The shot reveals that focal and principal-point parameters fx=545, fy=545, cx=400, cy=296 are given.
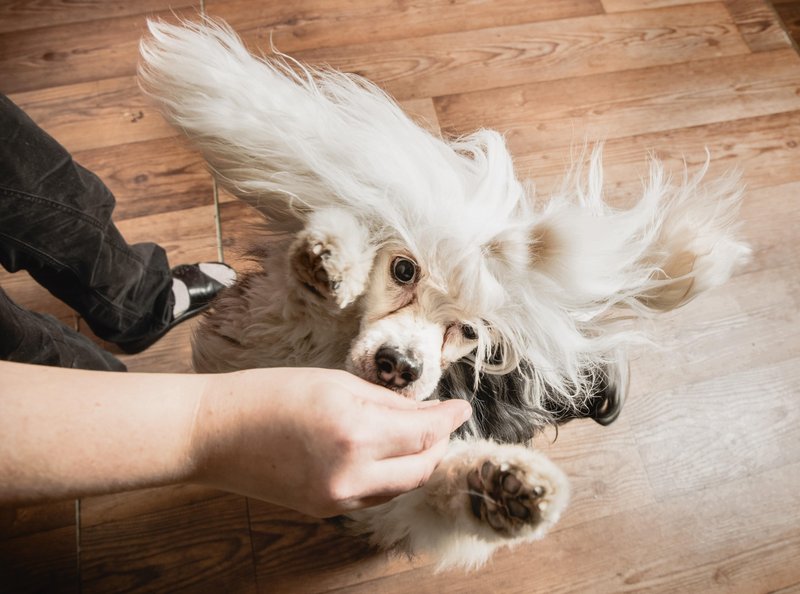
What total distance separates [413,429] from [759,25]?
2.10 metres

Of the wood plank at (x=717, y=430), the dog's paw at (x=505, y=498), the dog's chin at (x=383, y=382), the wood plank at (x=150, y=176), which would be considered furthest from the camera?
the wood plank at (x=150, y=176)

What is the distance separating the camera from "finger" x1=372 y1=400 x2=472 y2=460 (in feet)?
2.12

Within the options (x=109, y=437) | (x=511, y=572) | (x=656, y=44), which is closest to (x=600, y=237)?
(x=109, y=437)

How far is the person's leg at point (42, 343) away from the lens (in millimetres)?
977

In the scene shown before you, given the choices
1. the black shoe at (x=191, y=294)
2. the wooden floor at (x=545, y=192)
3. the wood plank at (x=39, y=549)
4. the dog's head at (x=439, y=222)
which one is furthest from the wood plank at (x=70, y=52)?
the wood plank at (x=39, y=549)

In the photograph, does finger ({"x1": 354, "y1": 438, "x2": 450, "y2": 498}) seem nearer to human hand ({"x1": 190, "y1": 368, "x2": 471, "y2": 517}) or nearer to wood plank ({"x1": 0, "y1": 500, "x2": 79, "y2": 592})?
human hand ({"x1": 190, "y1": 368, "x2": 471, "y2": 517})

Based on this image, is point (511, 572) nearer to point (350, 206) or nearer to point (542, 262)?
point (542, 262)

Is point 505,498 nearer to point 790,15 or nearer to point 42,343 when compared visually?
point 42,343

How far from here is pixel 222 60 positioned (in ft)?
2.81

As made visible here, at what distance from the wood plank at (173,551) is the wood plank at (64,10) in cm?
153

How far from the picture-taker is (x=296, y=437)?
24.2 inches

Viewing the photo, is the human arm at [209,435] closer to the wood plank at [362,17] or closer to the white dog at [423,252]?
the white dog at [423,252]

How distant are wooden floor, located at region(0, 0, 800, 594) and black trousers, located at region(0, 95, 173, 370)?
0.56 feet

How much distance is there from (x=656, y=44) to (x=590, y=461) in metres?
1.43
